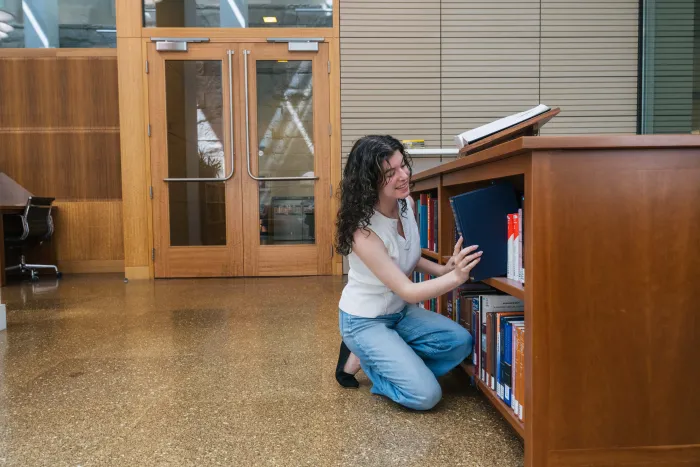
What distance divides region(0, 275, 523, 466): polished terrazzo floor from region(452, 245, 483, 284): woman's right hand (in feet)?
1.59

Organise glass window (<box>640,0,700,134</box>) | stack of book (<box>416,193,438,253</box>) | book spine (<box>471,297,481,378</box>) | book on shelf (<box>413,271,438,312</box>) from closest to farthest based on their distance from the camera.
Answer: book spine (<box>471,297,481,378</box>) → stack of book (<box>416,193,438,253</box>) → book on shelf (<box>413,271,438,312</box>) → glass window (<box>640,0,700,134</box>)

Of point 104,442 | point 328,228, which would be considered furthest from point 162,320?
point 328,228

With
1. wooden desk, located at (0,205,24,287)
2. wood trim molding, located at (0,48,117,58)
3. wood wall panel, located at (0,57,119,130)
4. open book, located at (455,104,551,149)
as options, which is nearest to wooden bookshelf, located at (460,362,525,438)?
open book, located at (455,104,551,149)

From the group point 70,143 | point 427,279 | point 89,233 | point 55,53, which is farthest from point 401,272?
point 55,53

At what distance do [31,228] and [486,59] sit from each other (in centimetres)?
486

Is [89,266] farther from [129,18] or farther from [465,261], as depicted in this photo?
[465,261]

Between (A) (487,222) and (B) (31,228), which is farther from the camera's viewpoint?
(B) (31,228)

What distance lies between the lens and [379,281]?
1.85 metres

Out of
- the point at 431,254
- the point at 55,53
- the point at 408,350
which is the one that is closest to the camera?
the point at 408,350

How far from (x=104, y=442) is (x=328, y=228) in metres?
3.78

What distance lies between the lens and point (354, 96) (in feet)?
16.8

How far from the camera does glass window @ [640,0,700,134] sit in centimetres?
436

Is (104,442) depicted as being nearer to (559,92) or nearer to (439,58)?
(439,58)

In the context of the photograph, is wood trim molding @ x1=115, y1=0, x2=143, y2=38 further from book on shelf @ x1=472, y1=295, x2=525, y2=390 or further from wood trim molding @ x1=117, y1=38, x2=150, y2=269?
book on shelf @ x1=472, y1=295, x2=525, y2=390
